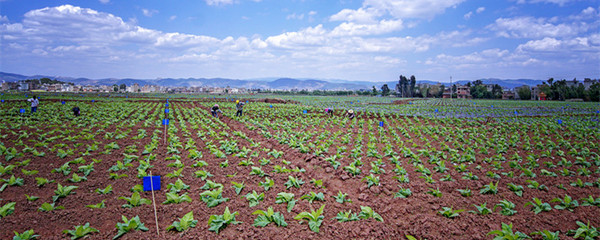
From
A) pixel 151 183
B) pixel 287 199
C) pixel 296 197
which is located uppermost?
pixel 151 183

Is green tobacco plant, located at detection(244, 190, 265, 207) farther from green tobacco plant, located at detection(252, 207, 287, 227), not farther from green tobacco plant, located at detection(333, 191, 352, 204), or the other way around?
green tobacco plant, located at detection(333, 191, 352, 204)

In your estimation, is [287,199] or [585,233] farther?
[287,199]

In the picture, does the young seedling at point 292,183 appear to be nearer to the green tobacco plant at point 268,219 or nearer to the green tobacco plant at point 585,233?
the green tobacco plant at point 268,219

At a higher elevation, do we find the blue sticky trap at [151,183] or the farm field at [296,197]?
the blue sticky trap at [151,183]

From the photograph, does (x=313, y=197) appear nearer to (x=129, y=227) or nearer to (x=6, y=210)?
(x=129, y=227)

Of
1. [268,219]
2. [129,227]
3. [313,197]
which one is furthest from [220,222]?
[313,197]

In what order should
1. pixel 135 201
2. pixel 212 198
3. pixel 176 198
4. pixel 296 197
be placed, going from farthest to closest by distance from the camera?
pixel 296 197 < pixel 212 198 < pixel 176 198 < pixel 135 201

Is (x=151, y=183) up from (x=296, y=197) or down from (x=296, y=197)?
up

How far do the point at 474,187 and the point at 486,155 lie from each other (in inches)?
179

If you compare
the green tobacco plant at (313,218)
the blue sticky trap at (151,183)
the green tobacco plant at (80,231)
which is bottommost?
the green tobacco plant at (80,231)

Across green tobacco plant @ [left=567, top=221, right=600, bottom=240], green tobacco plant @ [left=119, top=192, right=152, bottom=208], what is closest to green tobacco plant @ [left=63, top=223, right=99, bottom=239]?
green tobacco plant @ [left=119, top=192, right=152, bottom=208]

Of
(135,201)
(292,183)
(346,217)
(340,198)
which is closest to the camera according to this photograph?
(346,217)

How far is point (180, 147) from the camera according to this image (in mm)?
11156

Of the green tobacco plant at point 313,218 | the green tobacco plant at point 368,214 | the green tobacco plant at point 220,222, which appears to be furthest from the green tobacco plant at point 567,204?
the green tobacco plant at point 220,222
